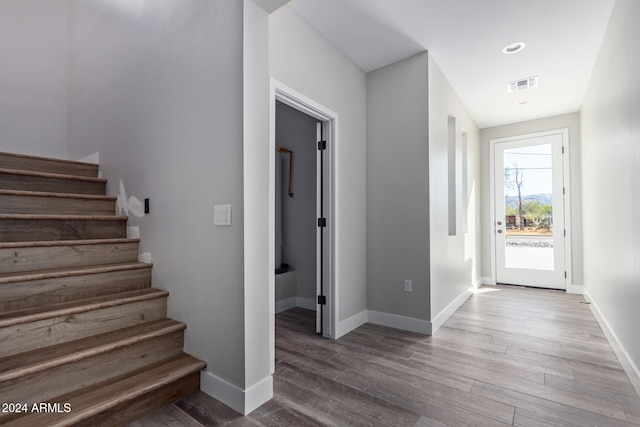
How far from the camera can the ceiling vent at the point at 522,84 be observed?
146 inches

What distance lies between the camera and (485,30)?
9.04 feet

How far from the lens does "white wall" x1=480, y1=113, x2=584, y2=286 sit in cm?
475

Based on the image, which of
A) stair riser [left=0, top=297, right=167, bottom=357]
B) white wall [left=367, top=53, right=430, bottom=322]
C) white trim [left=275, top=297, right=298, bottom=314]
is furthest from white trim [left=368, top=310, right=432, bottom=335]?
stair riser [left=0, top=297, right=167, bottom=357]

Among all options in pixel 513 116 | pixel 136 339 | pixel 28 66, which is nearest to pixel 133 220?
pixel 136 339

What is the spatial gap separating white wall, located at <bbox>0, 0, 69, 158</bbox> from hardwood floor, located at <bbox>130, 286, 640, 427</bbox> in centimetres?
349

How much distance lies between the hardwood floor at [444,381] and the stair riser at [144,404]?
0.05m

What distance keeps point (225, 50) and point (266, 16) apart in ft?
1.10

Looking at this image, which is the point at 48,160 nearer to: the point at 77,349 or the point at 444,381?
the point at 77,349

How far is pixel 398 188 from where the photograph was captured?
10.6ft

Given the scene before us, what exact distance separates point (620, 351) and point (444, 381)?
1536 mm

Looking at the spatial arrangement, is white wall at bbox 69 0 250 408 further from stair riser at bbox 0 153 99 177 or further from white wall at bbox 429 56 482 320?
white wall at bbox 429 56 482 320

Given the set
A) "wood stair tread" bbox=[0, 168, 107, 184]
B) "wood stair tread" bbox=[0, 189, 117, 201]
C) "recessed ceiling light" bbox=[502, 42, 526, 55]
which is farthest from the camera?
"recessed ceiling light" bbox=[502, 42, 526, 55]

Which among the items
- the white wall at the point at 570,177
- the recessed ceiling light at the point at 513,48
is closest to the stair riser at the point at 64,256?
the recessed ceiling light at the point at 513,48

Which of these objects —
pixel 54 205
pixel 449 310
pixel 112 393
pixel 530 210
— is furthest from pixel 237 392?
pixel 530 210
